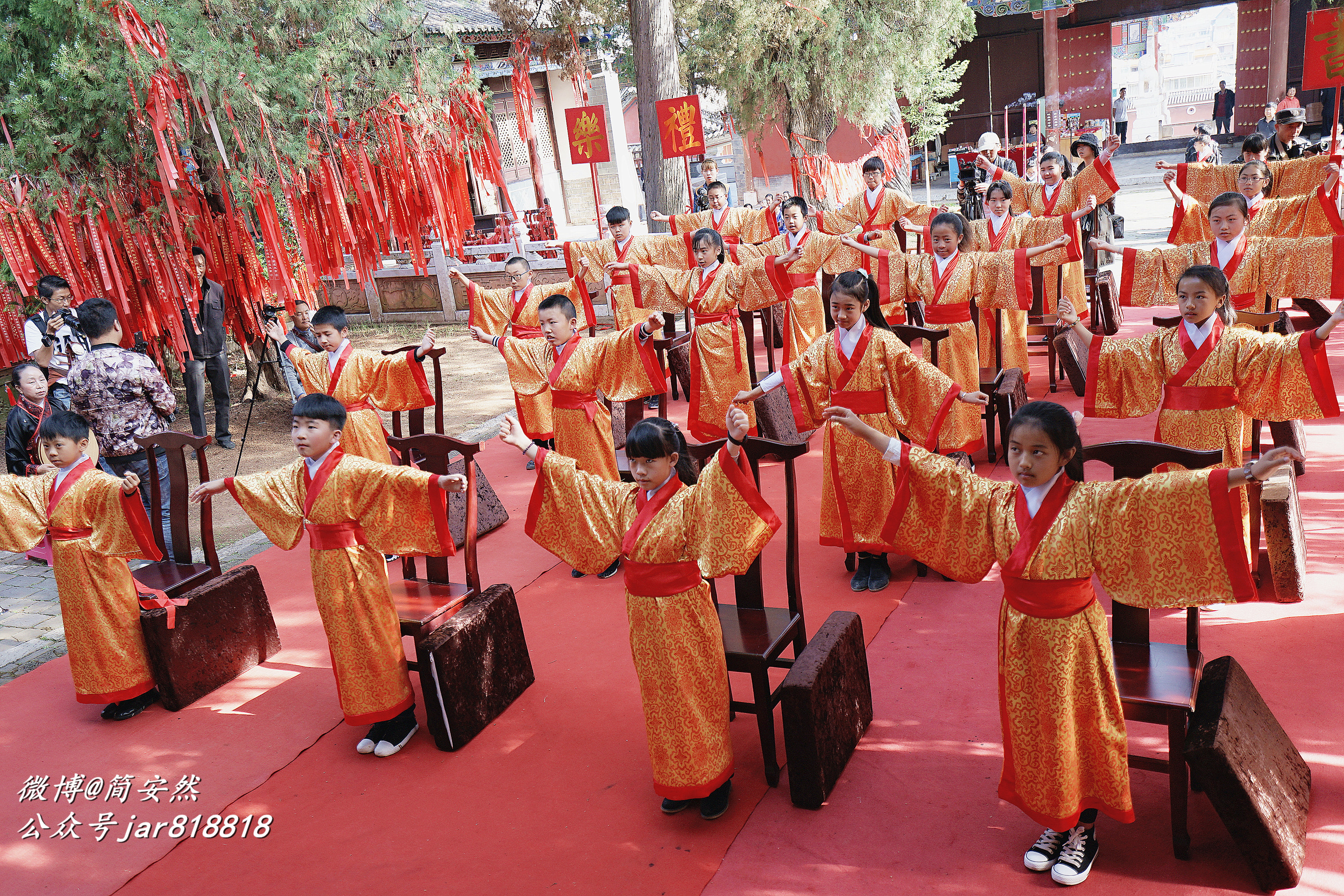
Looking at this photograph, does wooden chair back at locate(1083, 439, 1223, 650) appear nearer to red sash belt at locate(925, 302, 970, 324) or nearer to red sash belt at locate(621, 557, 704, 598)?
→ red sash belt at locate(621, 557, 704, 598)

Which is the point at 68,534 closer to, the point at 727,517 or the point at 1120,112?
the point at 727,517

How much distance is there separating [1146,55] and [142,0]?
27923mm

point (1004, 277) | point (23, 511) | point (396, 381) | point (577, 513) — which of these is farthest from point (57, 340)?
point (1004, 277)

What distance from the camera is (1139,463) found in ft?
9.30

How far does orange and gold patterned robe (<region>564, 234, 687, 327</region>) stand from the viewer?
851cm

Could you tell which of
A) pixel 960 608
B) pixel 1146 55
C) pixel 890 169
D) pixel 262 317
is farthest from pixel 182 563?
pixel 1146 55

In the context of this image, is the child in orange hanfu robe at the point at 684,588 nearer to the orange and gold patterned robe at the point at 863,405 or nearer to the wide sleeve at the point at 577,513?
the wide sleeve at the point at 577,513

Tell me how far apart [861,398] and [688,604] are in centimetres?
184

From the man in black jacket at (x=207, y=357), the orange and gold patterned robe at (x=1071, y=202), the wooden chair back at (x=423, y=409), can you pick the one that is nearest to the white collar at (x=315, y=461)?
the wooden chair back at (x=423, y=409)

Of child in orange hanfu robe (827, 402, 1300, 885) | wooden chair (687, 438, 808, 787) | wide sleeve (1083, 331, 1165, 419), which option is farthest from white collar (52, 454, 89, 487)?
wide sleeve (1083, 331, 1165, 419)

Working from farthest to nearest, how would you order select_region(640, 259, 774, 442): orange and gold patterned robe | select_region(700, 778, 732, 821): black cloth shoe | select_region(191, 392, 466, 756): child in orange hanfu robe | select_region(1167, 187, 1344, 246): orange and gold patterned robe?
select_region(640, 259, 774, 442): orange and gold patterned robe → select_region(1167, 187, 1344, 246): orange and gold patterned robe → select_region(191, 392, 466, 756): child in orange hanfu robe → select_region(700, 778, 732, 821): black cloth shoe

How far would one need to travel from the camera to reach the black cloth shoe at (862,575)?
15.4ft

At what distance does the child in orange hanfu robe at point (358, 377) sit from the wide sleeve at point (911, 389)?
2.67 meters

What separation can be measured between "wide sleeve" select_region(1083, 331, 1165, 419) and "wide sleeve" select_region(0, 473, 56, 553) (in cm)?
463
